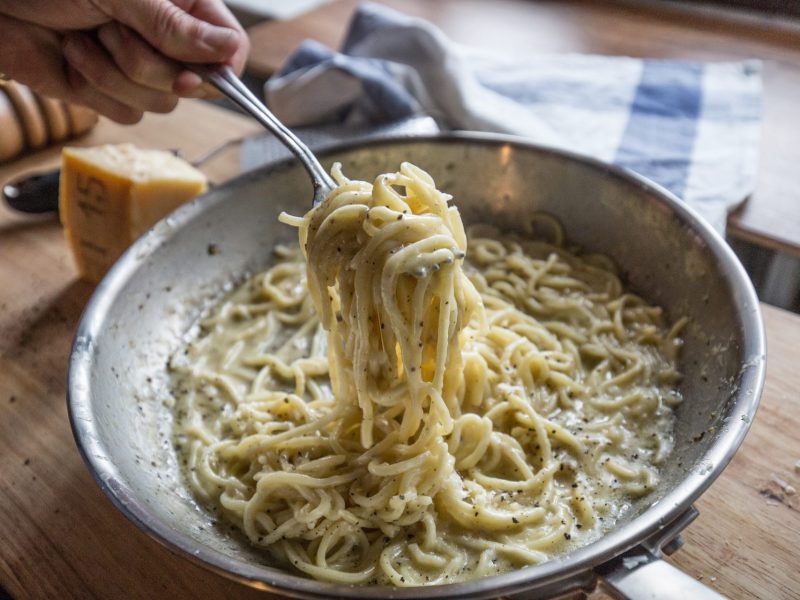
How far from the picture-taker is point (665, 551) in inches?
54.1

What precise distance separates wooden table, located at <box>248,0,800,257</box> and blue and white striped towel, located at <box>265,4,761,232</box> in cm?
22

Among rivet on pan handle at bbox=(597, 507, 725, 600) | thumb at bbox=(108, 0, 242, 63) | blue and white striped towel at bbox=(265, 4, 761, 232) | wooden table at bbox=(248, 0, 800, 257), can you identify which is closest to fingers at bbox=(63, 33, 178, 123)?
thumb at bbox=(108, 0, 242, 63)

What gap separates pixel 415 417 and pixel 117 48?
121 cm

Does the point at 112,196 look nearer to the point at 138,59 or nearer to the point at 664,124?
the point at 138,59

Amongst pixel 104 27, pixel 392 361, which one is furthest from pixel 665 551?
pixel 104 27

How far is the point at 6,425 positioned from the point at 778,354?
6.53 feet

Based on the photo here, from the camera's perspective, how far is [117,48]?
1.94 m

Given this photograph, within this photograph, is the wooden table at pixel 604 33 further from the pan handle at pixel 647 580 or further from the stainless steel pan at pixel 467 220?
the pan handle at pixel 647 580

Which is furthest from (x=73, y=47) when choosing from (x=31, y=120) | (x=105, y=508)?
(x=105, y=508)

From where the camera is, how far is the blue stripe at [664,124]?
2.63 meters

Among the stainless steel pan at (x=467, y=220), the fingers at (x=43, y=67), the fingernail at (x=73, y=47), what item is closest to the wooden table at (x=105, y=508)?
the stainless steel pan at (x=467, y=220)

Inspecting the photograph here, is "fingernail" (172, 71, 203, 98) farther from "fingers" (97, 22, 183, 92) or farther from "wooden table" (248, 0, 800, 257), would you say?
"wooden table" (248, 0, 800, 257)

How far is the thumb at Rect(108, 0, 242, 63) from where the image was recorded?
5.98 ft

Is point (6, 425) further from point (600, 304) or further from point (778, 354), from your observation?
point (778, 354)
